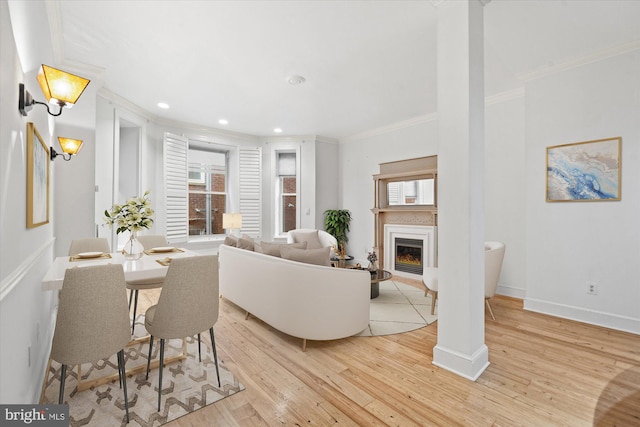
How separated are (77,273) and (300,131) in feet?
16.9

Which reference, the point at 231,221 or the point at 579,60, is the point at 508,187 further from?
the point at 231,221

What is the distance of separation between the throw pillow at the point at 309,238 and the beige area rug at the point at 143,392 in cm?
334

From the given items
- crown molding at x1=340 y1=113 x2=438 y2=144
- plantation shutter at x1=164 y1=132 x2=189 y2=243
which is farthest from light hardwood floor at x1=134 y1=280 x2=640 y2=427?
crown molding at x1=340 y1=113 x2=438 y2=144

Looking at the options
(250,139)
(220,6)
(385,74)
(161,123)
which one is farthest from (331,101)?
(161,123)

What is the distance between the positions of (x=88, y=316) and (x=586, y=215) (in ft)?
15.2

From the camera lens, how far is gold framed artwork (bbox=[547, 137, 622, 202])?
9.91 feet

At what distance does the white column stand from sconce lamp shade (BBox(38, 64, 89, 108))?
109 inches

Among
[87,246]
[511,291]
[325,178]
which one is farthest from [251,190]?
[511,291]

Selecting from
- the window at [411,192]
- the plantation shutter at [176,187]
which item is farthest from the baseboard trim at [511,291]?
the plantation shutter at [176,187]

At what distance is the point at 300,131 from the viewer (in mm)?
6199

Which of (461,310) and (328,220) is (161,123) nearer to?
(328,220)

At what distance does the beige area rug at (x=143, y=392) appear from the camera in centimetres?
179

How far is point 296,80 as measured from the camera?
12.2 ft

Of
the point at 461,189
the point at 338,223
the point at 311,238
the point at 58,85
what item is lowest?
the point at 311,238
